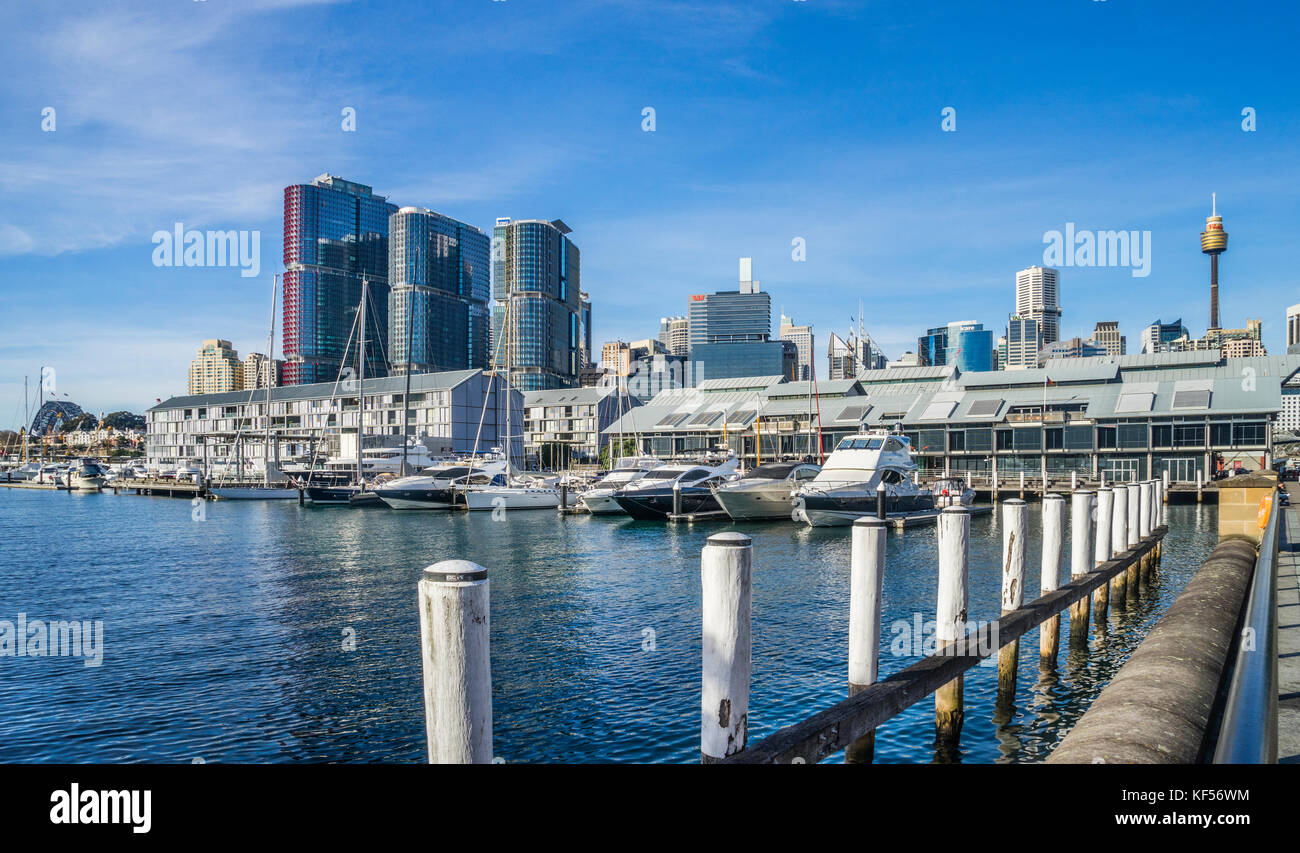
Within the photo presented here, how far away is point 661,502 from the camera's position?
168 ft

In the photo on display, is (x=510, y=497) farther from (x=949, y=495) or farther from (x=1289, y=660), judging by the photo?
(x=1289, y=660)

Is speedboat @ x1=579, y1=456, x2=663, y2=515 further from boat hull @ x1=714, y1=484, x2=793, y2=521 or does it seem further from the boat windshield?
boat hull @ x1=714, y1=484, x2=793, y2=521

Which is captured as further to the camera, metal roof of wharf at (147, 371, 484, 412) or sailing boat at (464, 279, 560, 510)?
metal roof of wharf at (147, 371, 484, 412)

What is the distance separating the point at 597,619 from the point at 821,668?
23.7ft

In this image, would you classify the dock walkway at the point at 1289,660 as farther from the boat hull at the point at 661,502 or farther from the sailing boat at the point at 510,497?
the sailing boat at the point at 510,497

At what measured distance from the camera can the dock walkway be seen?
16.2ft

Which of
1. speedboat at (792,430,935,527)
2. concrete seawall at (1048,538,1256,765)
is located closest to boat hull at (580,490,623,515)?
speedboat at (792,430,935,527)

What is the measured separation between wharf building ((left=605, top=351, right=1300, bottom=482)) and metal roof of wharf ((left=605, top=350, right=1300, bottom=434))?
14cm

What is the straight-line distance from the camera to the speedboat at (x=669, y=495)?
5103 centimetres

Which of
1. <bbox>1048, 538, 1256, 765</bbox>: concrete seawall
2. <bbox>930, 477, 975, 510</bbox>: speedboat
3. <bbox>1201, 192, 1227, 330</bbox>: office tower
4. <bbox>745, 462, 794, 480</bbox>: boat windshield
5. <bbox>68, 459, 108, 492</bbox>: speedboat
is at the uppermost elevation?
<bbox>1201, 192, 1227, 330</bbox>: office tower

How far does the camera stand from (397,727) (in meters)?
12.4
